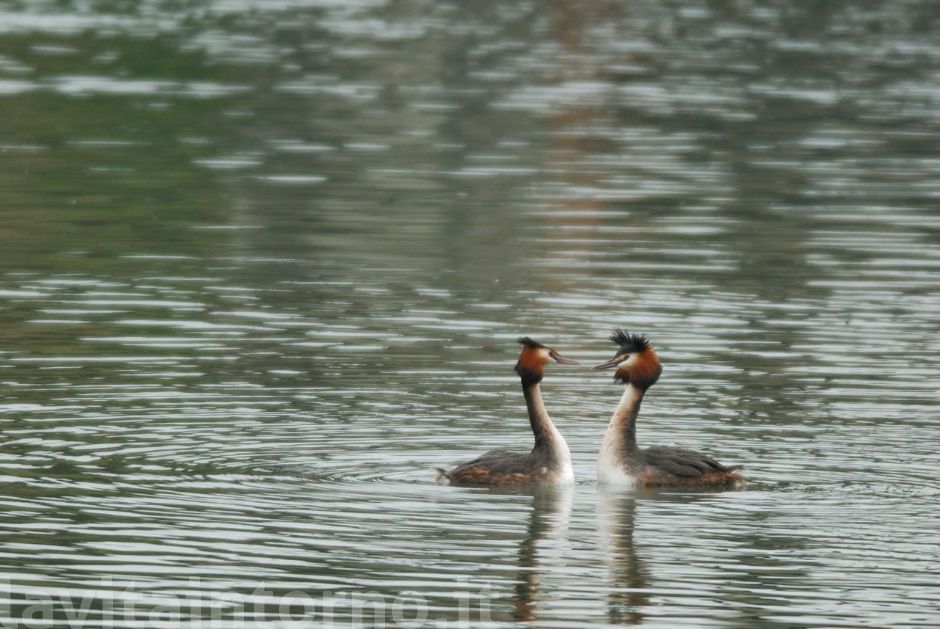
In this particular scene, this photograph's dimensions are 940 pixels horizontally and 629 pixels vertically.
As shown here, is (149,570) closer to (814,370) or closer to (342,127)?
(814,370)

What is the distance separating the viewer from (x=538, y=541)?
13.8 metres

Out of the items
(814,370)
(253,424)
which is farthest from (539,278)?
(253,424)

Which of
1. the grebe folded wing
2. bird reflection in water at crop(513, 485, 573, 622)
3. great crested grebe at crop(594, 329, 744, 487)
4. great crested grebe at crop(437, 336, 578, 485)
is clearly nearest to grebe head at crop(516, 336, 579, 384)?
great crested grebe at crop(437, 336, 578, 485)

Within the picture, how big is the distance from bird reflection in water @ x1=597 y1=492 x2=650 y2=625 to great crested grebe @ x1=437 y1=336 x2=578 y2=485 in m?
0.40

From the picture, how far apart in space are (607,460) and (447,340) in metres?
4.80

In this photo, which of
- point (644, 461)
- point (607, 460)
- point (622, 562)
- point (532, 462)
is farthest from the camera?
point (607, 460)

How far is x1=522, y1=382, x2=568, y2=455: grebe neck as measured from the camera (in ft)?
50.0

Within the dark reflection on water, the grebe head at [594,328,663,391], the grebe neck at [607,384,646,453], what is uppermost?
the grebe head at [594,328,663,391]

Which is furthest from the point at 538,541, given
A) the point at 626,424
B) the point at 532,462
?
the point at 626,424

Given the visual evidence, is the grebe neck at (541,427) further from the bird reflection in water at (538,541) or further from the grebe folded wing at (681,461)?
the grebe folded wing at (681,461)

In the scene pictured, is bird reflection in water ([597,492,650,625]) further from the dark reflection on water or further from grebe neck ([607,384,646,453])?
grebe neck ([607,384,646,453])

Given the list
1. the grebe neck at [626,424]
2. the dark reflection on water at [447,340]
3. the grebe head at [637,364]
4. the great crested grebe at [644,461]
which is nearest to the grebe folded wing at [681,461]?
the great crested grebe at [644,461]

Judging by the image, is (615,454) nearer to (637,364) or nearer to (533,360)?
(637,364)

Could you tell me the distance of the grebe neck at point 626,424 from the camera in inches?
605
